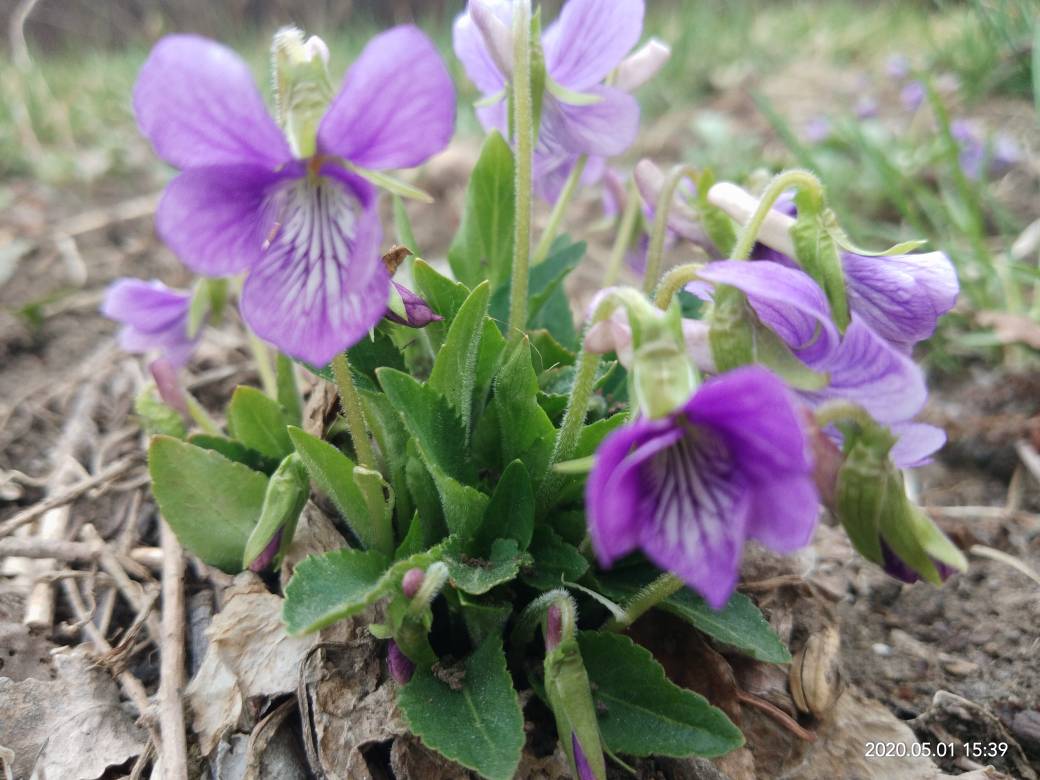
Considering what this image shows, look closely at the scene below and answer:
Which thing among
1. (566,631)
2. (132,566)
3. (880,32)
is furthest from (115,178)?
(880,32)

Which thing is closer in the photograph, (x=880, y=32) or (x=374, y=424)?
(x=374, y=424)

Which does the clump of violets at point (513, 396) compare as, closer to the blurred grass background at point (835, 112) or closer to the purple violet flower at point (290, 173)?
the purple violet flower at point (290, 173)

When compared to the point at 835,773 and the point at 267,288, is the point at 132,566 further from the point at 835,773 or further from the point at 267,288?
the point at 835,773

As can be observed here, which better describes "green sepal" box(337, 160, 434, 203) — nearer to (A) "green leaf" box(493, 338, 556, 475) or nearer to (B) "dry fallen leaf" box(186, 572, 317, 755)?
(A) "green leaf" box(493, 338, 556, 475)

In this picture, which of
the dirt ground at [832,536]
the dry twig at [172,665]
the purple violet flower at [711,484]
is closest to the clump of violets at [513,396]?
the purple violet flower at [711,484]

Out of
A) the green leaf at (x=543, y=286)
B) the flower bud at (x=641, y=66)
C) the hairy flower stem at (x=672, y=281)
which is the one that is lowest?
the green leaf at (x=543, y=286)

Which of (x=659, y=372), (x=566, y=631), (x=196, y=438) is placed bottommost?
(x=566, y=631)
